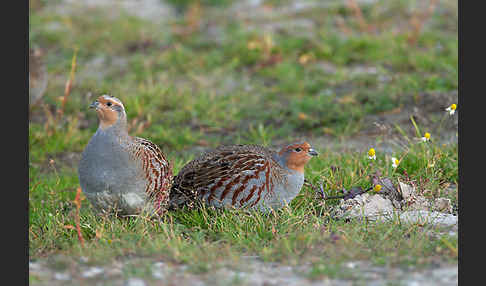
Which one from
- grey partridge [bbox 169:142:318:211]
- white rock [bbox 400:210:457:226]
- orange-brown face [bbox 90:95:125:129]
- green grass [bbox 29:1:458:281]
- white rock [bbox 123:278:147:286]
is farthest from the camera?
grey partridge [bbox 169:142:318:211]

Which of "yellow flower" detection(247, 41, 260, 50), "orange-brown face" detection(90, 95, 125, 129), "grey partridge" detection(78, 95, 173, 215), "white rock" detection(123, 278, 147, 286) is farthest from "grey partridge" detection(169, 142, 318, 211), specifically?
"yellow flower" detection(247, 41, 260, 50)

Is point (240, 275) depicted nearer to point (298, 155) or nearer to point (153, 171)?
point (153, 171)

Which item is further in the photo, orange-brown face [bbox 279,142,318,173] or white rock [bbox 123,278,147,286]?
orange-brown face [bbox 279,142,318,173]

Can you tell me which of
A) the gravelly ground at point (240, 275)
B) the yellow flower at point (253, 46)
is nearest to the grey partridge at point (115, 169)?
the gravelly ground at point (240, 275)

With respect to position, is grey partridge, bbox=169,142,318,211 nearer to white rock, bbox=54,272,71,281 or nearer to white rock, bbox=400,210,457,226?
white rock, bbox=400,210,457,226

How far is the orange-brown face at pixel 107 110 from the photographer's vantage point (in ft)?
16.2

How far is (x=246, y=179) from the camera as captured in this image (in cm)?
519

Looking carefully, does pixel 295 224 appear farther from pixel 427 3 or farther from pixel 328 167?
pixel 427 3

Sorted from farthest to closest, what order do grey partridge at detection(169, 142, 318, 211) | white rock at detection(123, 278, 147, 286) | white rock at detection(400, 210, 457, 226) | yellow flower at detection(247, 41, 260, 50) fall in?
yellow flower at detection(247, 41, 260, 50) → grey partridge at detection(169, 142, 318, 211) → white rock at detection(400, 210, 457, 226) → white rock at detection(123, 278, 147, 286)

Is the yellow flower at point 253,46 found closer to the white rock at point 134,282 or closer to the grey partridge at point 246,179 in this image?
the grey partridge at point 246,179

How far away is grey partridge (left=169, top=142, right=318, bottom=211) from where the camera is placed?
519 cm

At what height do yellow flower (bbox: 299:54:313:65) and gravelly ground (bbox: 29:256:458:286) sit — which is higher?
yellow flower (bbox: 299:54:313:65)

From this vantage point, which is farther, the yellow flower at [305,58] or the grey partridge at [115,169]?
the yellow flower at [305,58]

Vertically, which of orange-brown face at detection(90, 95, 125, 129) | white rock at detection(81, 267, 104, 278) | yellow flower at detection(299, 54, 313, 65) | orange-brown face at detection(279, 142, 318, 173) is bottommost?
white rock at detection(81, 267, 104, 278)
